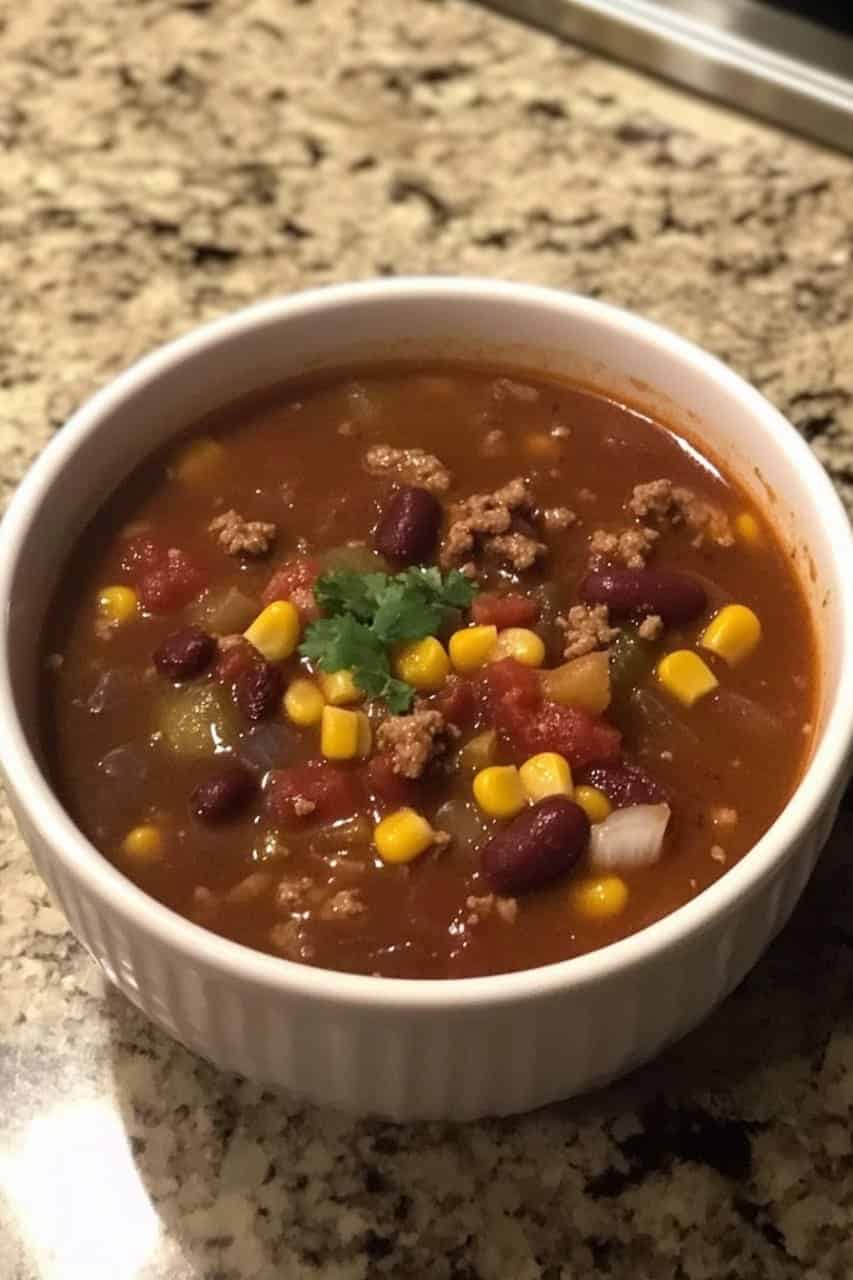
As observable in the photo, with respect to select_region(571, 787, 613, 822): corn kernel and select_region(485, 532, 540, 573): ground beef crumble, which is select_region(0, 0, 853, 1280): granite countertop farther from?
select_region(485, 532, 540, 573): ground beef crumble

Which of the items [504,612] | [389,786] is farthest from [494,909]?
[504,612]

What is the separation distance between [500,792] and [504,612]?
271 millimetres

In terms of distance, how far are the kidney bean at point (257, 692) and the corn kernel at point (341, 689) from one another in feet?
0.19

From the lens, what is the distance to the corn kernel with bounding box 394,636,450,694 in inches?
71.8

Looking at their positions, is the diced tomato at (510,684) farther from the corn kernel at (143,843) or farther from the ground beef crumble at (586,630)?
the corn kernel at (143,843)

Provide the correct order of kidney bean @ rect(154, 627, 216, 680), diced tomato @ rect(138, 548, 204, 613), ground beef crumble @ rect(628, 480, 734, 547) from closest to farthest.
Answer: kidney bean @ rect(154, 627, 216, 680), diced tomato @ rect(138, 548, 204, 613), ground beef crumble @ rect(628, 480, 734, 547)

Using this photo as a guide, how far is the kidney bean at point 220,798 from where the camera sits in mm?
1710

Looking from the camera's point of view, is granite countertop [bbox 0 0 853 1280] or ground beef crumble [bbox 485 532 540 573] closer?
granite countertop [bbox 0 0 853 1280]

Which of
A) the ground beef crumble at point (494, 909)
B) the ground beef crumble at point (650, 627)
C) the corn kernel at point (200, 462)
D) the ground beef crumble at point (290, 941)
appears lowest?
the ground beef crumble at point (290, 941)

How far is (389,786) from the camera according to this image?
68.5 inches

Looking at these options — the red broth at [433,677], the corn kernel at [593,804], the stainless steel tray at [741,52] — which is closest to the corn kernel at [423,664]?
the red broth at [433,677]

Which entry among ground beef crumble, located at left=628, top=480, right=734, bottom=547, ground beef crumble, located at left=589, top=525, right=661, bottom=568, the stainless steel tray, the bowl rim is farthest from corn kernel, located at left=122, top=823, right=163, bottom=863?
the stainless steel tray

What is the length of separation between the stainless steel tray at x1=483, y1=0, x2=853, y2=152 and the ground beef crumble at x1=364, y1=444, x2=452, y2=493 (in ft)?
4.99

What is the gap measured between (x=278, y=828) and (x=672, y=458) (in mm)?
794
